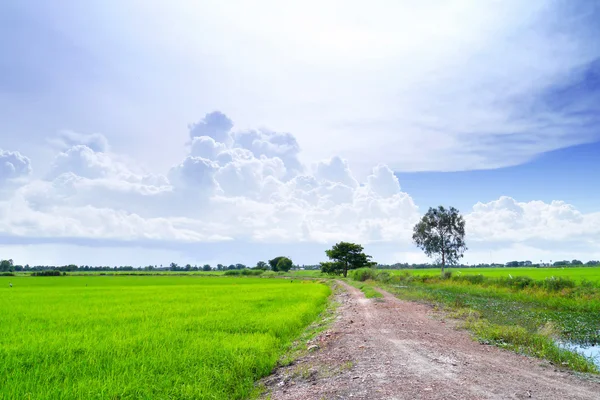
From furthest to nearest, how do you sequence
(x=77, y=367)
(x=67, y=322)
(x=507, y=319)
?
(x=507, y=319) → (x=67, y=322) → (x=77, y=367)

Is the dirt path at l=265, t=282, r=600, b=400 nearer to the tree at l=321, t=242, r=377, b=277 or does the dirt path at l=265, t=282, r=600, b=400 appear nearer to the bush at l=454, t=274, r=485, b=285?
the bush at l=454, t=274, r=485, b=285

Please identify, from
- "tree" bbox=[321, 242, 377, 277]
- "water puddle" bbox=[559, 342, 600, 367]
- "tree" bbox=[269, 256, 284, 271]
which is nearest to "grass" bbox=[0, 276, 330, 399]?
"water puddle" bbox=[559, 342, 600, 367]

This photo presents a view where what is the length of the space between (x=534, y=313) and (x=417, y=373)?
16789mm

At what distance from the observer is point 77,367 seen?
9.51 m

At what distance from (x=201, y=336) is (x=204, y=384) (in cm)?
507

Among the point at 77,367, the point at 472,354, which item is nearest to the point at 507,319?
the point at 472,354

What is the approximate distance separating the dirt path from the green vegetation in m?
1.20

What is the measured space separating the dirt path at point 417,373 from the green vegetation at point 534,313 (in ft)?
3.93

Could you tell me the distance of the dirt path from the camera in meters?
7.57

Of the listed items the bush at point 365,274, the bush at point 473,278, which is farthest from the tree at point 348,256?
the bush at point 473,278

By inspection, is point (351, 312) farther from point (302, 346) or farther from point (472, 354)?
point (472, 354)

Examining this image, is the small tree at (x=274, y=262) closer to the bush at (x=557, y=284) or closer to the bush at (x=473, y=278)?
the bush at (x=473, y=278)

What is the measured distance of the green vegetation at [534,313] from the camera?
12.5 m

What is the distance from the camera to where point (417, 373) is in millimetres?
8758
